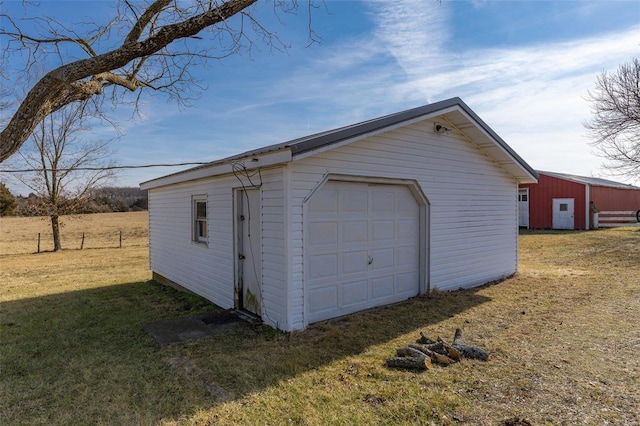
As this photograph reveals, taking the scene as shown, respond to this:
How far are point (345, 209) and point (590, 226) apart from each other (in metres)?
23.2

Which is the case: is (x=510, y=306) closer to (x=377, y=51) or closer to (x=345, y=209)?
(x=345, y=209)

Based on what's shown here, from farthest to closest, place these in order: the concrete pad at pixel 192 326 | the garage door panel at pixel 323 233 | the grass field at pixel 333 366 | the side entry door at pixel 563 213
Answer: the side entry door at pixel 563 213, the garage door panel at pixel 323 233, the concrete pad at pixel 192 326, the grass field at pixel 333 366

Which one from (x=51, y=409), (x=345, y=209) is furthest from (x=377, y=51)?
(x=51, y=409)

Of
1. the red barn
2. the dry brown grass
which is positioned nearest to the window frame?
the dry brown grass

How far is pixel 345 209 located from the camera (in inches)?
248

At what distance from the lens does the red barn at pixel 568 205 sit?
74.3 ft

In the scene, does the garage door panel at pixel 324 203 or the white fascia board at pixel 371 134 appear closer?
the white fascia board at pixel 371 134

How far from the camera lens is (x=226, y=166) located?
248 inches

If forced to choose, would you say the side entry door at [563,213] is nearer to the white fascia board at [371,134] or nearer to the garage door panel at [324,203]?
the white fascia board at [371,134]

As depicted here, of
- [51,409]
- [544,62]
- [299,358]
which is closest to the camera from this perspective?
[51,409]

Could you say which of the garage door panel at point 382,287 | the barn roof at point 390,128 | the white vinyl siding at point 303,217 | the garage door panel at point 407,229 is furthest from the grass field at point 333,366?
the barn roof at point 390,128

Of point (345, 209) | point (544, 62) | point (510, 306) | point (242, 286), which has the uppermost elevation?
point (544, 62)

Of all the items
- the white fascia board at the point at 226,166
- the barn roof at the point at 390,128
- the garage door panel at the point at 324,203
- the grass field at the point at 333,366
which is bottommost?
the grass field at the point at 333,366

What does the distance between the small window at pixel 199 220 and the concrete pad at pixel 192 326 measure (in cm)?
204
